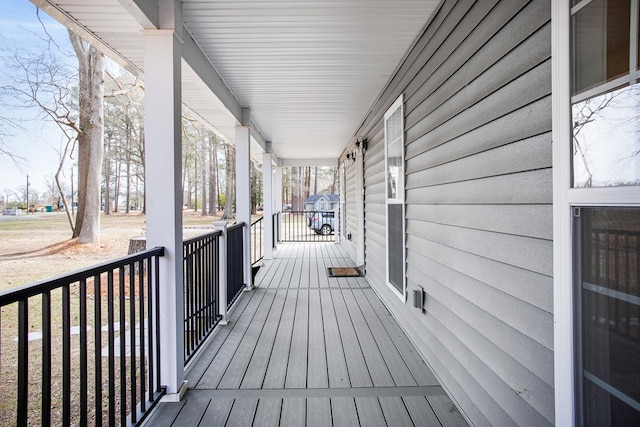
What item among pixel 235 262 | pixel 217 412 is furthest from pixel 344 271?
pixel 217 412

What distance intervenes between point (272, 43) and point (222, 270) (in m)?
2.16

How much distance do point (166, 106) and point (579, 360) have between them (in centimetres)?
237

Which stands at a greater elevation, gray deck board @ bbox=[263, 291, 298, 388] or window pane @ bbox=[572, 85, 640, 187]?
window pane @ bbox=[572, 85, 640, 187]

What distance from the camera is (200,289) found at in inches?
115

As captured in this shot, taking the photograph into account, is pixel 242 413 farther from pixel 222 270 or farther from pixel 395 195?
pixel 395 195

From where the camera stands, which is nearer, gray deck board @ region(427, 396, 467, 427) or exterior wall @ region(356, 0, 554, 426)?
exterior wall @ region(356, 0, 554, 426)

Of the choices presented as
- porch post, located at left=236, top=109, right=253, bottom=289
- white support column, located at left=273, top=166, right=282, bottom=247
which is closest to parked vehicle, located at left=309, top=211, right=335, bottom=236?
white support column, located at left=273, top=166, right=282, bottom=247

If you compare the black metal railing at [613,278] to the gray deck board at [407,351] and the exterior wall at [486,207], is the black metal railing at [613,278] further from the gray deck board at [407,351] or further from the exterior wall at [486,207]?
the gray deck board at [407,351]

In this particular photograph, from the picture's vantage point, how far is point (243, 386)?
231 centimetres

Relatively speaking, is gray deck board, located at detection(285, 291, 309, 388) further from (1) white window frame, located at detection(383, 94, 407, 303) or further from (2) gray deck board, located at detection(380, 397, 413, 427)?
(1) white window frame, located at detection(383, 94, 407, 303)

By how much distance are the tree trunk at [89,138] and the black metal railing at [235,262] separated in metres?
6.33

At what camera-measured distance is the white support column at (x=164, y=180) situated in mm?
2180

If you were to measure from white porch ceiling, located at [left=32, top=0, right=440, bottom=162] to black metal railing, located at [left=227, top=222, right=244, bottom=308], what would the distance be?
57.3 inches

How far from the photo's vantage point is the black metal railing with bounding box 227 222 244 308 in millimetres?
3897
